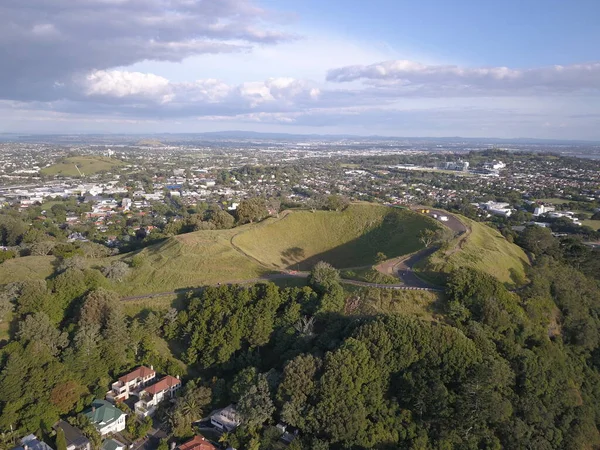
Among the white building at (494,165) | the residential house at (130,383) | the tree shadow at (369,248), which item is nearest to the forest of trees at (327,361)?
the residential house at (130,383)

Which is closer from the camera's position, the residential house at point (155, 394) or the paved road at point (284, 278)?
the residential house at point (155, 394)

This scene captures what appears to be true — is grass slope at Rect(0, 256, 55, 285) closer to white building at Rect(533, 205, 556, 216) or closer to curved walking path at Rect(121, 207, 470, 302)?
curved walking path at Rect(121, 207, 470, 302)

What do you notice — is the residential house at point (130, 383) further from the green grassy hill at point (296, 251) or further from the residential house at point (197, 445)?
the green grassy hill at point (296, 251)

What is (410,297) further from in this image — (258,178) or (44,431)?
(258,178)

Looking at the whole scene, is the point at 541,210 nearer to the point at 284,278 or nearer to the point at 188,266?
the point at 284,278

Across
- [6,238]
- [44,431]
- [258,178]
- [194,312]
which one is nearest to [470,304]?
[194,312]

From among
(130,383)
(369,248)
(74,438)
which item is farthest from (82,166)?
(74,438)

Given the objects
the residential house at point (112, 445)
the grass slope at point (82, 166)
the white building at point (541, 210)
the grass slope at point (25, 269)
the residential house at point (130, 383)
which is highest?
the grass slope at point (82, 166)
